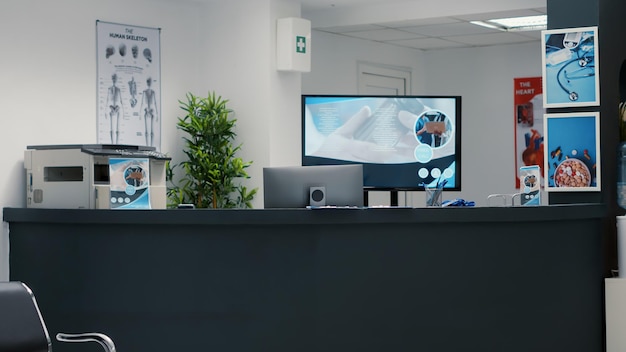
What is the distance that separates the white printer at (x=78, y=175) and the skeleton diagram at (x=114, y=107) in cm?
119

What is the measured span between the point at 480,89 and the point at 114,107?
4.60 metres

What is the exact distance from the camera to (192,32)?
7926 mm

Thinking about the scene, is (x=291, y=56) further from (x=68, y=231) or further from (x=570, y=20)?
(x=68, y=231)

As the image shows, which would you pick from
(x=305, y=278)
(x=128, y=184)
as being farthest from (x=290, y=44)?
(x=305, y=278)

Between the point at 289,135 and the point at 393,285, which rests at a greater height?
the point at 289,135

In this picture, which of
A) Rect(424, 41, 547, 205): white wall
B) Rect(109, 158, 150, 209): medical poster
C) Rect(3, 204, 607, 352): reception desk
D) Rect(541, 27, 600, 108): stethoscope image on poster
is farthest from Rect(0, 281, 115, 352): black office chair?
Rect(424, 41, 547, 205): white wall

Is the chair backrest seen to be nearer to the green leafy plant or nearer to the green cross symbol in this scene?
the green leafy plant

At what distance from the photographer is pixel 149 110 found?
24.5 ft

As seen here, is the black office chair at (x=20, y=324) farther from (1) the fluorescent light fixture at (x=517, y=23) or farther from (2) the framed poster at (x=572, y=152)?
(1) the fluorescent light fixture at (x=517, y=23)

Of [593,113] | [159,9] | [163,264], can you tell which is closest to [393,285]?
[163,264]

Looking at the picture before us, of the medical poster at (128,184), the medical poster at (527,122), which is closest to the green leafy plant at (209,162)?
the medical poster at (128,184)

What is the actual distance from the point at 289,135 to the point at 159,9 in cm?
144

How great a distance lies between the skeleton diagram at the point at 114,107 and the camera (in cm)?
716

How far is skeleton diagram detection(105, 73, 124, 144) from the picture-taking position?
716 cm
